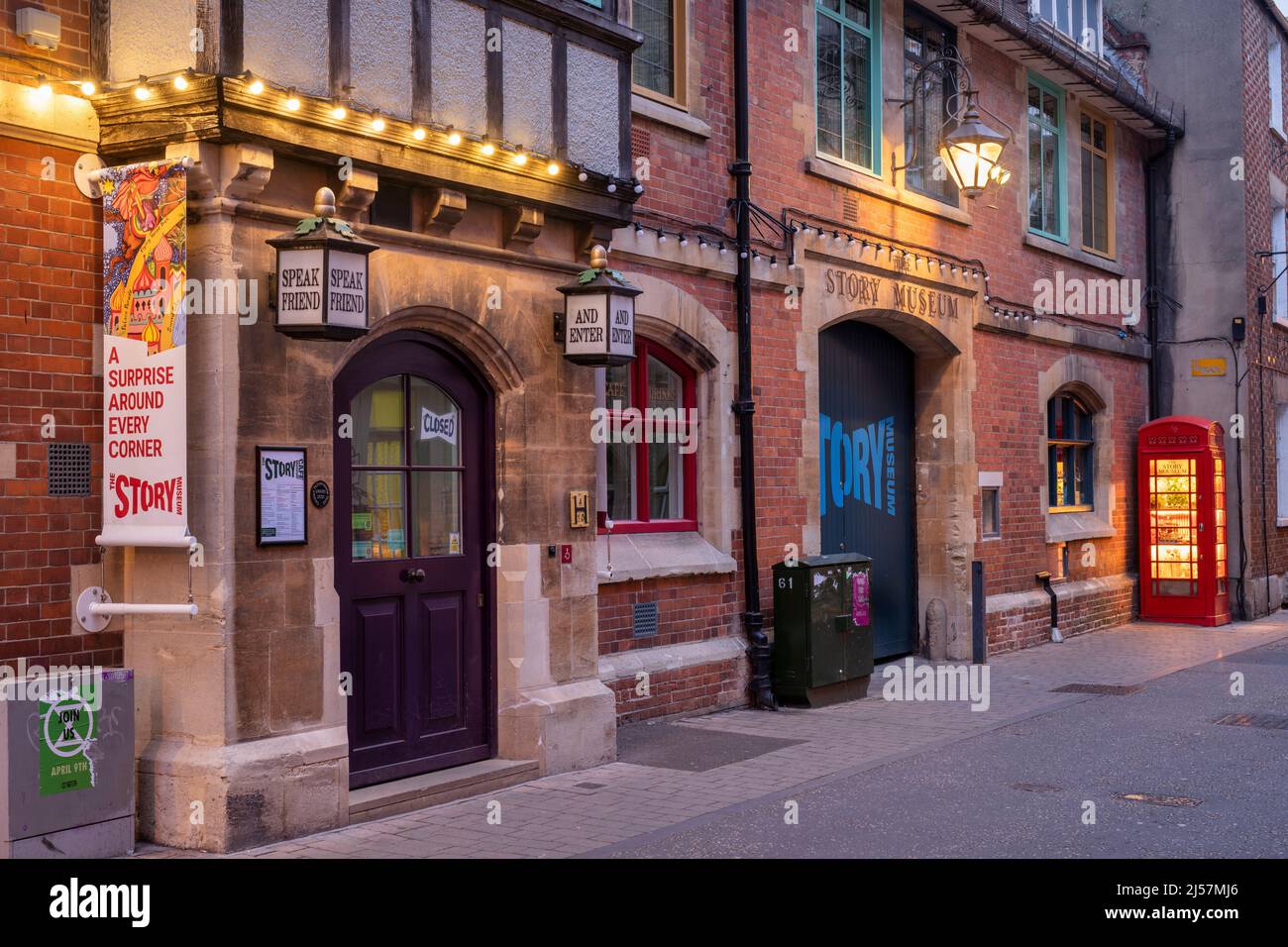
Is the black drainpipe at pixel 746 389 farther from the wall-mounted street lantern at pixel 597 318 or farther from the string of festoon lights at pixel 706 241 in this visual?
the wall-mounted street lantern at pixel 597 318

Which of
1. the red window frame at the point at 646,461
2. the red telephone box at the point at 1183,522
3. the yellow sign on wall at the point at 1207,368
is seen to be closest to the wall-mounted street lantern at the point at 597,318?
the red window frame at the point at 646,461

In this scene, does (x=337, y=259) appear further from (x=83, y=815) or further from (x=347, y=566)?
(x=83, y=815)

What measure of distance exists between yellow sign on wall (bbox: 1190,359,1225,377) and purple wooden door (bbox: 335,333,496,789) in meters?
14.8

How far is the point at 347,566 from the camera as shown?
785 centimetres

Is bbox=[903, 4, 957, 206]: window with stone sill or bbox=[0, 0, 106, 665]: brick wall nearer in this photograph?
bbox=[0, 0, 106, 665]: brick wall

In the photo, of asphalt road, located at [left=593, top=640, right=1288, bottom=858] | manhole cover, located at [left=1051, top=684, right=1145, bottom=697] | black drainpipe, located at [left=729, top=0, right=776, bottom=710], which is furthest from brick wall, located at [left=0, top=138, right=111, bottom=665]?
manhole cover, located at [left=1051, top=684, right=1145, bottom=697]

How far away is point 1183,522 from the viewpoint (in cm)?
1909

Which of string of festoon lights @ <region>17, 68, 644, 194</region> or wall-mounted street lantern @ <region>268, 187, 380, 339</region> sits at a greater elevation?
string of festoon lights @ <region>17, 68, 644, 194</region>

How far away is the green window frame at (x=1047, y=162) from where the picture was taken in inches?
677

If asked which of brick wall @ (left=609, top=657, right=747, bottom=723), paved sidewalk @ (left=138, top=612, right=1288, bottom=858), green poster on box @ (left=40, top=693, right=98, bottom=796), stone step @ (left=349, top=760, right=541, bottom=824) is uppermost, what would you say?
green poster on box @ (left=40, top=693, right=98, bottom=796)

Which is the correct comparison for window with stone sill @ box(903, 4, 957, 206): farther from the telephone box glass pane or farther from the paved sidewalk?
the telephone box glass pane

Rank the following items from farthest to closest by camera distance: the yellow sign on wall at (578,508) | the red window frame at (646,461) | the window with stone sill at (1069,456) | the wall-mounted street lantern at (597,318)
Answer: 1. the window with stone sill at (1069,456)
2. the red window frame at (646,461)
3. the yellow sign on wall at (578,508)
4. the wall-mounted street lantern at (597,318)

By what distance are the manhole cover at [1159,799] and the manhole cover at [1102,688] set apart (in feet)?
14.9

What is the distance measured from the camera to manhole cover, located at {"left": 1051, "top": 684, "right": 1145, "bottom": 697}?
498 inches
